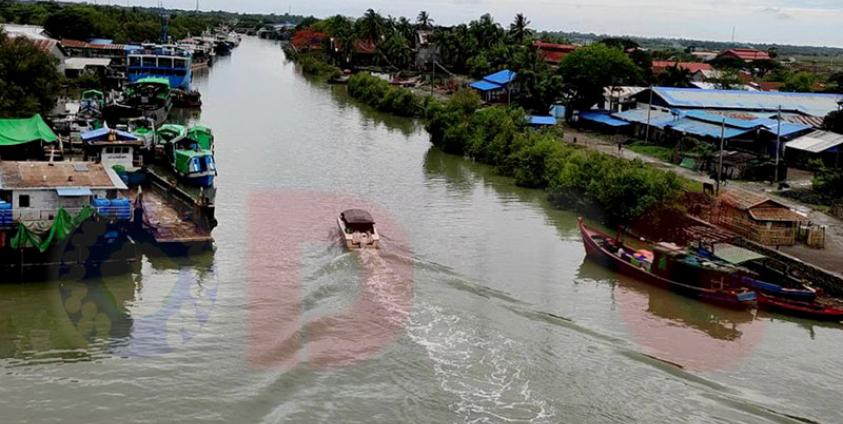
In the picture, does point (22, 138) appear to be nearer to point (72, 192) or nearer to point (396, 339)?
point (72, 192)

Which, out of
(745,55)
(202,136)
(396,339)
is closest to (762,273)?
(396,339)

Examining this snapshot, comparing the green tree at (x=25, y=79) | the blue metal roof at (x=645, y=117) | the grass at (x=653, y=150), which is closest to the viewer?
the green tree at (x=25, y=79)

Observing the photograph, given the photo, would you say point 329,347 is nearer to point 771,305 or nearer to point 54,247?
point 54,247

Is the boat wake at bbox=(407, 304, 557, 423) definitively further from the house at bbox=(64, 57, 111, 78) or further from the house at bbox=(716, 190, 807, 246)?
the house at bbox=(64, 57, 111, 78)

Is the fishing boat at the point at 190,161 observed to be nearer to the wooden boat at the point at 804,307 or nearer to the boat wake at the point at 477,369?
the boat wake at the point at 477,369

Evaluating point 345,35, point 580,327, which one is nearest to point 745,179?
point 580,327

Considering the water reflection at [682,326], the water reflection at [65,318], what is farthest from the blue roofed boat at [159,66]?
the water reflection at [682,326]
